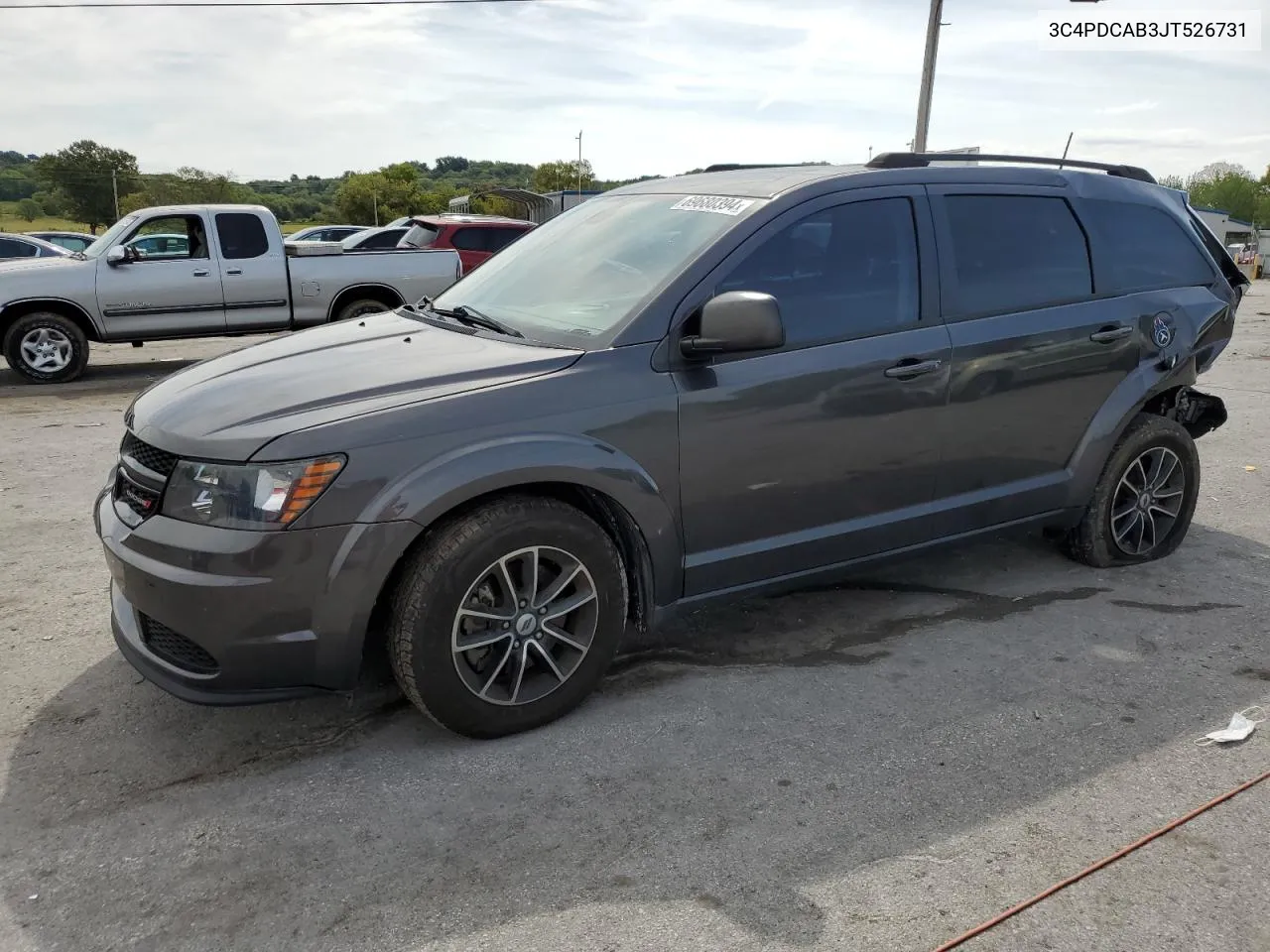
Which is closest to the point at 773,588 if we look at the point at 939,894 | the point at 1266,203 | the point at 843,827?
the point at 843,827

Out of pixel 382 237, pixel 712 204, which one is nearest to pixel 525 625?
pixel 712 204

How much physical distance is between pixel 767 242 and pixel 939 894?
2.18m

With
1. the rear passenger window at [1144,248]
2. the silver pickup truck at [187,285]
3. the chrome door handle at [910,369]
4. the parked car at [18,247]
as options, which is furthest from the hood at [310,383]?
the parked car at [18,247]

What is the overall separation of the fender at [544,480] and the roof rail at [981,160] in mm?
1757

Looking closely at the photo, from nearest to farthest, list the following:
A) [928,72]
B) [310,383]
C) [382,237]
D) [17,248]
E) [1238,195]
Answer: [310,383] → [382,237] → [17,248] → [928,72] → [1238,195]

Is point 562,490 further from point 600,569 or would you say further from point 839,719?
point 839,719

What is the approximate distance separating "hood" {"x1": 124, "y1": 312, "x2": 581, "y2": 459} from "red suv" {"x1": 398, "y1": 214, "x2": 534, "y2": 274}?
10.6m

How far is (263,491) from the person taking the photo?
112 inches

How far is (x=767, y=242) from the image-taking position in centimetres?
360

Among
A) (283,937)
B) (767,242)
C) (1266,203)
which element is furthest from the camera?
(1266,203)

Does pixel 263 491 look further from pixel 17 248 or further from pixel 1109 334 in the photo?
pixel 17 248

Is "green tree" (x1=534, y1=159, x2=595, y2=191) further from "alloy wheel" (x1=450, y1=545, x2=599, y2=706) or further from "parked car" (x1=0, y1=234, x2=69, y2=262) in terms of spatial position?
"alloy wheel" (x1=450, y1=545, x2=599, y2=706)

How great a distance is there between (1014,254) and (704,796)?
104 inches

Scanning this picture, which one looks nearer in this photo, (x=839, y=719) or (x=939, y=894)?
(x=939, y=894)
